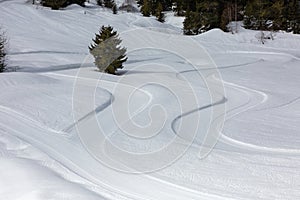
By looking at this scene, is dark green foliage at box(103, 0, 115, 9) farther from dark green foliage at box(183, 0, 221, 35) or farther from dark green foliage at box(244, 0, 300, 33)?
dark green foliage at box(244, 0, 300, 33)

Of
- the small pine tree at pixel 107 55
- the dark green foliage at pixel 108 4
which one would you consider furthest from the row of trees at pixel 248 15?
the small pine tree at pixel 107 55

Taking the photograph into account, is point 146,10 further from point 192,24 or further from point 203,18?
point 192,24

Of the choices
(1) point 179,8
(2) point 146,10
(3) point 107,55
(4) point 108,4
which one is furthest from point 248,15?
(3) point 107,55

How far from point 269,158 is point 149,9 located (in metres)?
25.2

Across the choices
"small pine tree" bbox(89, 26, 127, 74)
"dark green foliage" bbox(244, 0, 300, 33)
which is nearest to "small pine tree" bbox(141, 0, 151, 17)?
"dark green foliage" bbox(244, 0, 300, 33)

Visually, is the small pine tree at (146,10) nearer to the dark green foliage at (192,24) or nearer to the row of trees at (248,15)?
the row of trees at (248,15)

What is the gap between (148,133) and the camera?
18.7 feet

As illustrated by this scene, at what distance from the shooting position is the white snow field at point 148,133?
3875mm

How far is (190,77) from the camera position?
11.4 metres

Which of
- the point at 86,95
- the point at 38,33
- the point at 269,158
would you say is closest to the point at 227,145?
the point at 269,158

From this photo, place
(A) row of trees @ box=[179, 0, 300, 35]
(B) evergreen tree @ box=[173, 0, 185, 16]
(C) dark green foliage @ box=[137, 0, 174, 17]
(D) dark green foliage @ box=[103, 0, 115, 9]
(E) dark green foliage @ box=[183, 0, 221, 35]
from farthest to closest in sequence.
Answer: (D) dark green foliage @ box=[103, 0, 115, 9], (B) evergreen tree @ box=[173, 0, 185, 16], (C) dark green foliage @ box=[137, 0, 174, 17], (A) row of trees @ box=[179, 0, 300, 35], (E) dark green foliage @ box=[183, 0, 221, 35]

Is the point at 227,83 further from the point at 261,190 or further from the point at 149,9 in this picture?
the point at 149,9

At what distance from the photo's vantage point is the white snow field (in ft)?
12.7

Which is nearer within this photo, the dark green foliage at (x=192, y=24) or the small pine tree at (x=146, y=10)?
the dark green foliage at (x=192, y=24)
